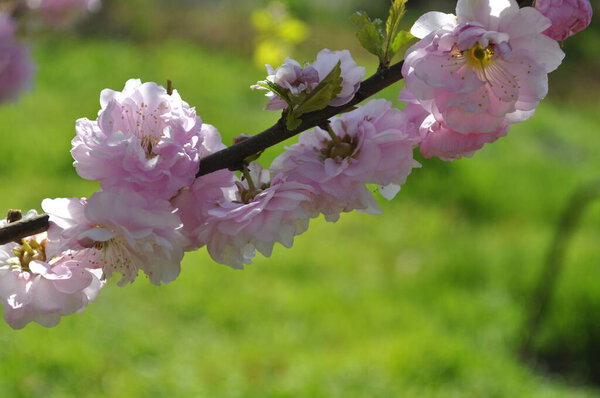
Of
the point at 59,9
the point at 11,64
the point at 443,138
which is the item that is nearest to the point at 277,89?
the point at 443,138

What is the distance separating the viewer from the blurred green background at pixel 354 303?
217 centimetres

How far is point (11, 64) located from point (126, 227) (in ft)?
3.82

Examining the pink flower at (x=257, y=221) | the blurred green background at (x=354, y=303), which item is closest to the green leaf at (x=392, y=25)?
the pink flower at (x=257, y=221)

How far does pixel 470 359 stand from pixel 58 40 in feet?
14.5

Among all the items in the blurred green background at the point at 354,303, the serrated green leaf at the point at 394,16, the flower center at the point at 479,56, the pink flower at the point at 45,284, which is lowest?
the blurred green background at the point at 354,303

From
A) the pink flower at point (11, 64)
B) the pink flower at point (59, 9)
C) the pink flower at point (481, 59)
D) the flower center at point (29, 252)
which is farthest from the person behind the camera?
the pink flower at point (59, 9)

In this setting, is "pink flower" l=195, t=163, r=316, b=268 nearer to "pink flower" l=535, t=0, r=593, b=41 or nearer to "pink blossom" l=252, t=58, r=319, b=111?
"pink blossom" l=252, t=58, r=319, b=111

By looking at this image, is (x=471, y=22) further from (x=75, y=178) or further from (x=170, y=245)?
(x=75, y=178)

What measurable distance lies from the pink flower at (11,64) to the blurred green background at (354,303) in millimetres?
895

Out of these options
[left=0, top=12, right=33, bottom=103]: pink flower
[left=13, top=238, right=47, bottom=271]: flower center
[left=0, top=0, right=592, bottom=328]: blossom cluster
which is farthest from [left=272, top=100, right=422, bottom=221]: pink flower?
[left=0, top=12, right=33, bottom=103]: pink flower

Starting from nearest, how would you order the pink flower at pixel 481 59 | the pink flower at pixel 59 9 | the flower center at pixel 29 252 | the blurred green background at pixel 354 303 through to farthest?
the pink flower at pixel 481 59 < the flower center at pixel 29 252 < the pink flower at pixel 59 9 < the blurred green background at pixel 354 303

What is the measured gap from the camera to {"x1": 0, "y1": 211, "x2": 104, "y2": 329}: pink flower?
590 mm

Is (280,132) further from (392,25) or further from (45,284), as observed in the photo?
(45,284)

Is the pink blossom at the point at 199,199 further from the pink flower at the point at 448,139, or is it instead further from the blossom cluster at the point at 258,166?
the pink flower at the point at 448,139
